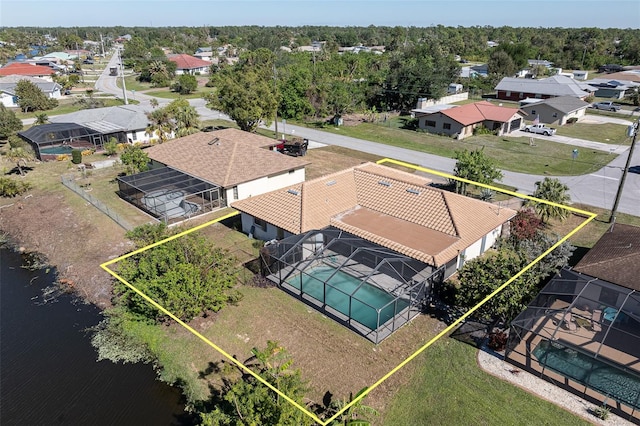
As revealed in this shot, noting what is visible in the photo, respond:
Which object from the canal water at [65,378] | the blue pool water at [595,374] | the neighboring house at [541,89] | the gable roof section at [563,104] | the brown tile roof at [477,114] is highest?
the neighboring house at [541,89]

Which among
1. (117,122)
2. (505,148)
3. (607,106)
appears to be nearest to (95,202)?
(117,122)

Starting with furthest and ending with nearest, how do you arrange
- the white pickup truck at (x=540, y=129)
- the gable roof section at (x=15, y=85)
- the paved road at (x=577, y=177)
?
the gable roof section at (x=15, y=85)
the white pickup truck at (x=540, y=129)
the paved road at (x=577, y=177)

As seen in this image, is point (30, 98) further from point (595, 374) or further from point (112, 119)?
point (595, 374)

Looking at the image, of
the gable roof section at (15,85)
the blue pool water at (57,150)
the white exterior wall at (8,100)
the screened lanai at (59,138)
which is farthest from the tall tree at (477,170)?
the white exterior wall at (8,100)

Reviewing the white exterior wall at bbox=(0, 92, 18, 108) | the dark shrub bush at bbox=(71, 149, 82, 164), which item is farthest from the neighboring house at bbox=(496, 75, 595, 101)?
the white exterior wall at bbox=(0, 92, 18, 108)

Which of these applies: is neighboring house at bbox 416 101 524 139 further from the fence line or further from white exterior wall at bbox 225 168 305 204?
the fence line

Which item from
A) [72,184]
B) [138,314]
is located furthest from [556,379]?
[72,184]

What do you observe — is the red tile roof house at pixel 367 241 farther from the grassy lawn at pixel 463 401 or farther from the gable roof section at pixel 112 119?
the gable roof section at pixel 112 119
